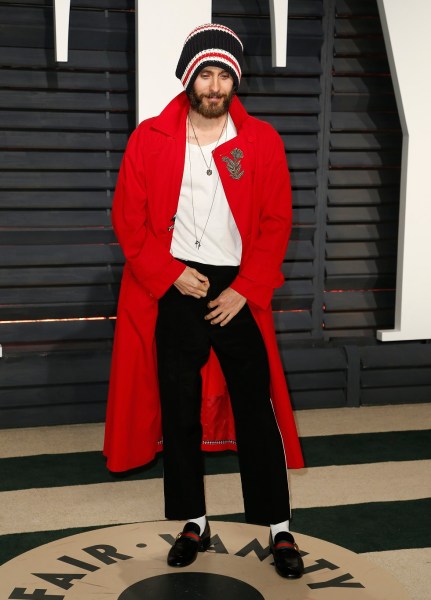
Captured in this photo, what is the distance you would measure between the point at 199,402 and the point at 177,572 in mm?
495

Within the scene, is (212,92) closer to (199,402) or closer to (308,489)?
(199,402)

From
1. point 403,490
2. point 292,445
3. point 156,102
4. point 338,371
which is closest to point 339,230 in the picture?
point 338,371

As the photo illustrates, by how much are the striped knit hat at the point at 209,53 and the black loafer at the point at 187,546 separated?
1319 mm

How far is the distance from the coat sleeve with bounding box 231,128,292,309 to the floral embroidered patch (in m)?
0.08

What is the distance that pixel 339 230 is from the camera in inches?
179

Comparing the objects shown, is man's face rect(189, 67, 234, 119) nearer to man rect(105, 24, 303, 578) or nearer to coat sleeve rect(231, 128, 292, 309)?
man rect(105, 24, 303, 578)

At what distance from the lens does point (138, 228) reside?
2.74 m

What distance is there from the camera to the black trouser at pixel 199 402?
2.67 meters

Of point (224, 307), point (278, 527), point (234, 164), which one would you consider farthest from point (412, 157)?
point (278, 527)

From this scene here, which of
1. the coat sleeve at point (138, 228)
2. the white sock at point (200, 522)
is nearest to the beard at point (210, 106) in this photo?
the coat sleeve at point (138, 228)

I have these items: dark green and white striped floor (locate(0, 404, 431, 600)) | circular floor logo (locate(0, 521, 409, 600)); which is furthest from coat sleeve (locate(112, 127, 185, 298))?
dark green and white striped floor (locate(0, 404, 431, 600))

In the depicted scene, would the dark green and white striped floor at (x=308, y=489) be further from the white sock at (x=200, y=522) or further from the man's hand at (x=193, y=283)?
the man's hand at (x=193, y=283)

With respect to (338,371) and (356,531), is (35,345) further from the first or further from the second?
(356,531)

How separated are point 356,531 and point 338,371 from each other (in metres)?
1.56
